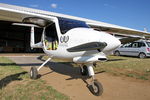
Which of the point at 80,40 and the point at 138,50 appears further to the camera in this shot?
the point at 138,50

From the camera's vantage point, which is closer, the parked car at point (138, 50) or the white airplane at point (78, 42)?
the white airplane at point (78, 42)

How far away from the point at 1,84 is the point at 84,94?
263 cm

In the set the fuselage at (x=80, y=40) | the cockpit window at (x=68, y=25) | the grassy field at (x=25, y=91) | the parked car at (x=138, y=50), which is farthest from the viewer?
the parked car at (x=138, y=50)

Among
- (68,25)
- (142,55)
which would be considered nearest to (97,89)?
(68,25)

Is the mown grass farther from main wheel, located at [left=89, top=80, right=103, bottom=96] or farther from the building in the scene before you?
the building

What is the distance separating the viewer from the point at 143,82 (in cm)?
616

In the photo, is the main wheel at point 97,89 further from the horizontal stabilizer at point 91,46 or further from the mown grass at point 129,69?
the mown grass at point 129,69

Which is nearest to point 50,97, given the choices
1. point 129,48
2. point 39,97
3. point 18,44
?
point 39,97

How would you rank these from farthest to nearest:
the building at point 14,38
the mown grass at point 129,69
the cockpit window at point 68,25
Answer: the building at point 14,38, the mown grass at point 129,69, the cockpit window at point 68,25

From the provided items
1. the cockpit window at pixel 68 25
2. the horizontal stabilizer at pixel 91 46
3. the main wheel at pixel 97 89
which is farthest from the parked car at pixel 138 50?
the horizontal stabilizer at pixel 91 46

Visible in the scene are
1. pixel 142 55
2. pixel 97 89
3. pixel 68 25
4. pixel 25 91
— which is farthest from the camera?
pixel 142 55

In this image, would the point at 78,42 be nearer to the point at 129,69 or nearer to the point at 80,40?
the point at 80,40

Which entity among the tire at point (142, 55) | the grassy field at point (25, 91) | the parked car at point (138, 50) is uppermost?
the parked car at point (138, 50)

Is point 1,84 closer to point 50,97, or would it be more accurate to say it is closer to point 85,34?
point 50,97
